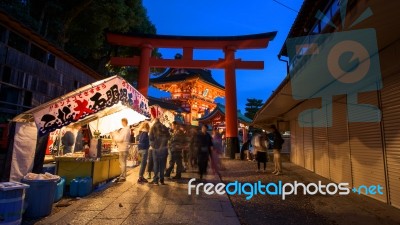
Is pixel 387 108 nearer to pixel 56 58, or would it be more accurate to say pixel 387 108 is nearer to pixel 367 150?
pixel 367 150

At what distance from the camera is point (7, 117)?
35.4 ft

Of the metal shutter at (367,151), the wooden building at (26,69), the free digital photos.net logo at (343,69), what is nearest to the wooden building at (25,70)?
the wooden building at (26,69)

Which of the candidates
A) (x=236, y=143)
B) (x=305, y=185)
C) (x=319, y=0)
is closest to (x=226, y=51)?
(x=236, y=143)

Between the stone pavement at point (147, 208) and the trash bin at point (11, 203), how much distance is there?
1.80ft

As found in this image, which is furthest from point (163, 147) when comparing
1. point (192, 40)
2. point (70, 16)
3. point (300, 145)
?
point (70, 16)

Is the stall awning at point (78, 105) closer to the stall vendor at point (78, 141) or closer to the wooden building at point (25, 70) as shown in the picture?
the wooden building at point (25, 70)

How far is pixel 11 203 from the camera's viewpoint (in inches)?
152

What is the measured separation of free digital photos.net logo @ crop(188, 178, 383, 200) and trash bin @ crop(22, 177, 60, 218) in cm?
318

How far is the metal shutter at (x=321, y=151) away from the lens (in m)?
8.99

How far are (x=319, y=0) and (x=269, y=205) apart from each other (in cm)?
885

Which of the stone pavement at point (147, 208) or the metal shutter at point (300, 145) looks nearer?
the stone pavement at point (147, 208)

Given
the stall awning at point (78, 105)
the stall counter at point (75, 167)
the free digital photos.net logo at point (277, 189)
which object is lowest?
the free digital photos.net logo at point (277, 189)

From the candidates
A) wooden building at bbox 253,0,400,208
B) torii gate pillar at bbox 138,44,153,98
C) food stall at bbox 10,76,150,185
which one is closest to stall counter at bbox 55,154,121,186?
food stall at bbox 10,76,150,185

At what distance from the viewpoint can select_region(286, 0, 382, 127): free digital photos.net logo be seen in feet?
15.0
